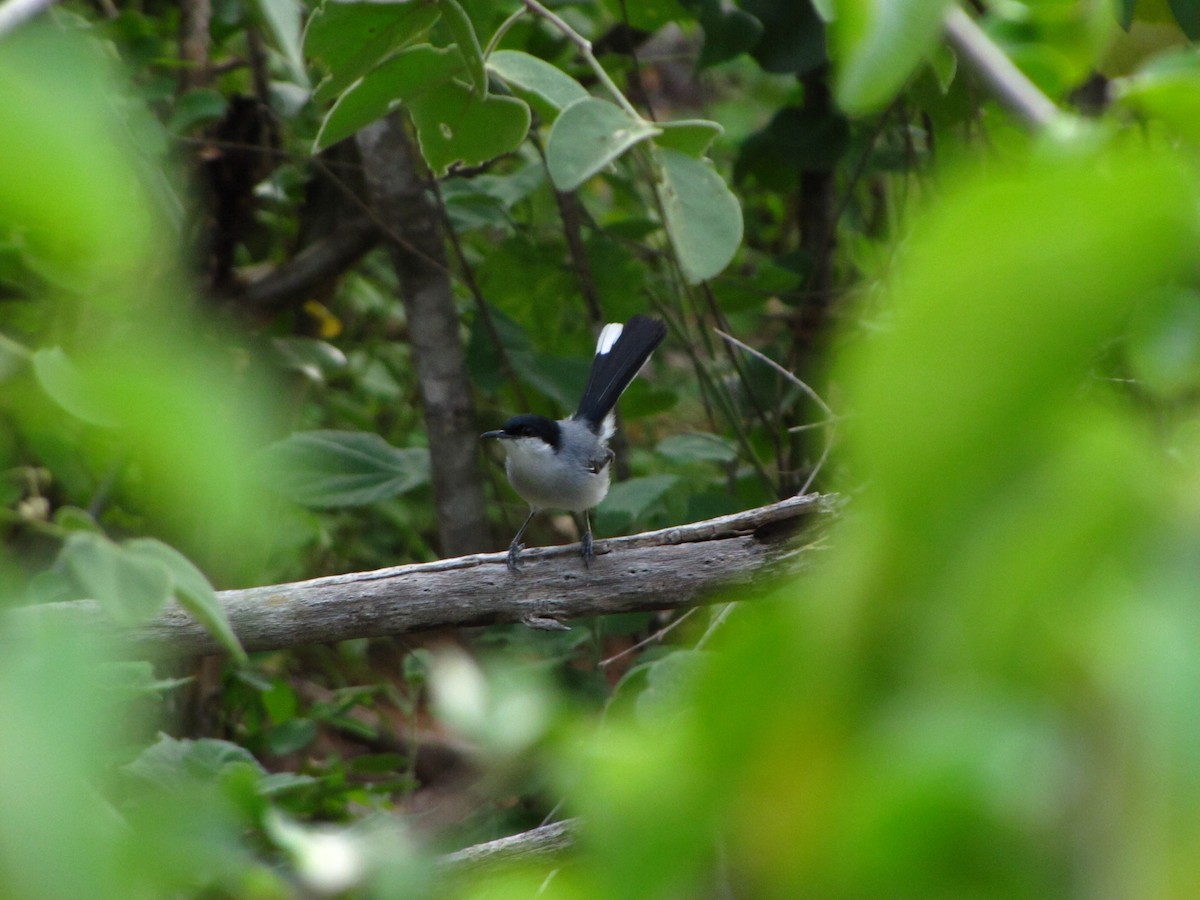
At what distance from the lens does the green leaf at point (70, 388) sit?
0.47 meters

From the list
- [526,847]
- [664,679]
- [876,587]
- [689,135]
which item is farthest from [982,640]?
[664,679]

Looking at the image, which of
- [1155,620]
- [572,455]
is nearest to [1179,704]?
[1155,620]

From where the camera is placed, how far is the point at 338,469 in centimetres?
319

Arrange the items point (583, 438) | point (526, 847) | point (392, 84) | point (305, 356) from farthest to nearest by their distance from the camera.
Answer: point (305, 356), point (583, 438), point (526, 847), point (392, 84)

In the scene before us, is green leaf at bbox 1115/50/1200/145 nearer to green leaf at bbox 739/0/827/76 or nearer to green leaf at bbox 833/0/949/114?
green leaf at bbox 833/0/949/114

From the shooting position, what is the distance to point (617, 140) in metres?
1.21

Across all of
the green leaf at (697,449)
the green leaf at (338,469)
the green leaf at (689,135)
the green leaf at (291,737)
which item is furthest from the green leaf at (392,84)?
the green leaf at (291,737)

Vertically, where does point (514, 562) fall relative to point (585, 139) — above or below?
below

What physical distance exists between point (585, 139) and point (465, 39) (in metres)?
0.24

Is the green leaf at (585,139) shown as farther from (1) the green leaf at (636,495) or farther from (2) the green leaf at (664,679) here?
(1) the green leaf at (636,495)

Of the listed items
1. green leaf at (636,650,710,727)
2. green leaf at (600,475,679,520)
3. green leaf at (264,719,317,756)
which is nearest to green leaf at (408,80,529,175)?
green leaf at (636,650,710,727)

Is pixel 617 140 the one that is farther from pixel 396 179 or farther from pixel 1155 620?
pixel 396 179

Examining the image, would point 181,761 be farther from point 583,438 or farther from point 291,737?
point 583,438

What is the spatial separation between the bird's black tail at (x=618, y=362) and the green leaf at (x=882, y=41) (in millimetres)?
2792
